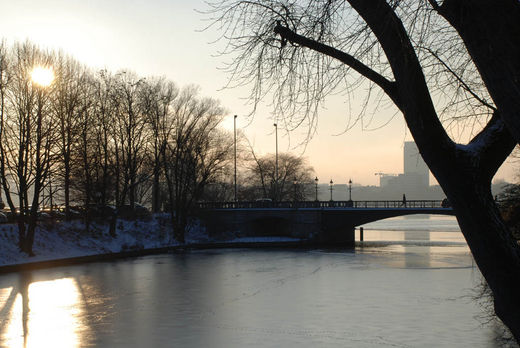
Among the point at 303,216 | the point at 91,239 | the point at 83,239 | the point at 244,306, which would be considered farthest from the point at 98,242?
the point at 303,216

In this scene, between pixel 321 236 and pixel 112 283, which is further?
pixel 321 236

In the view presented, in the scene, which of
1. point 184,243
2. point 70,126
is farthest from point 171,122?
point 70,126

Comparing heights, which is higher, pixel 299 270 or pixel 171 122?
pixel 171 122

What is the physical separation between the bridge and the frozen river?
28.8 m

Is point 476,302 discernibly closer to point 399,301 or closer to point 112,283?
point 399,301

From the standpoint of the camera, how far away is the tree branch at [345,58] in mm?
5172

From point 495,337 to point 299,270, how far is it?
2369 cm

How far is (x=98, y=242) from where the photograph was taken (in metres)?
54.6

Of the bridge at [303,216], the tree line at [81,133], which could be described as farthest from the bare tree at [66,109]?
the bridge at [303,216]

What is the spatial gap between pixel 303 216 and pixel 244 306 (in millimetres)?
50912

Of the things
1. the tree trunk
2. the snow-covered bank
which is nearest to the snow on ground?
the snow-covered bank

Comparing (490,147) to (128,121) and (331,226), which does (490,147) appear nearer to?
(128,121)

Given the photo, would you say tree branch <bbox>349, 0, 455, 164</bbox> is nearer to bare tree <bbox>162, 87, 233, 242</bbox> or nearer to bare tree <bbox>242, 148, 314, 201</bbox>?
bare tree <bbox>162, 87, 233, 242</bbox>

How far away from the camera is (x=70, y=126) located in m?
43.8
